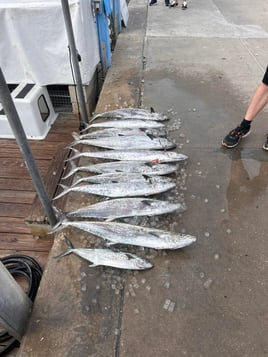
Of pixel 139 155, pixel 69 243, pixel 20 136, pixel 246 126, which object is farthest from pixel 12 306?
pixel 246 126

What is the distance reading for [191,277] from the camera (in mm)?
2088

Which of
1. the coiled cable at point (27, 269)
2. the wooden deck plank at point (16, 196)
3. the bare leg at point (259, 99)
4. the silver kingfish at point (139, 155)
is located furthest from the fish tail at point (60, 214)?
the bare leg at point (259, 99)

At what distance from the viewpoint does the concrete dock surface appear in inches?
70.4

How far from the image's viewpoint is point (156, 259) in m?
2.18

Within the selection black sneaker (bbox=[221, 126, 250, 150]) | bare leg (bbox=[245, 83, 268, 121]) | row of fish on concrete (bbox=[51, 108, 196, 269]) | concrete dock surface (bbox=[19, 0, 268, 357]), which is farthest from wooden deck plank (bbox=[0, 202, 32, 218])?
bare leg (bbox=[245, 83, 268, 121])

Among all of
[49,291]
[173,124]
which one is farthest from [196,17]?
[49,291]

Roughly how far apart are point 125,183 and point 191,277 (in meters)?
1.00

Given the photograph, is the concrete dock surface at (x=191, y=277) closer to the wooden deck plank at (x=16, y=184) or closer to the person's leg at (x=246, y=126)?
the person's leg at (x=246, y=126)

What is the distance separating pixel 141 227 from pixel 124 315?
2.10 feet

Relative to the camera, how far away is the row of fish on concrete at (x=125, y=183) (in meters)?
2.19

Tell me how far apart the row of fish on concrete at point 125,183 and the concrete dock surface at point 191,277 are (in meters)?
0.09

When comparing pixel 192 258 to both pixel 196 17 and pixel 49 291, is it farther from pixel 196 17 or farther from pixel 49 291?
pixel 196 17

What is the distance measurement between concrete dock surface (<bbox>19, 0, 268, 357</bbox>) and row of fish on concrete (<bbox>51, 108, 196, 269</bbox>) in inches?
3.4

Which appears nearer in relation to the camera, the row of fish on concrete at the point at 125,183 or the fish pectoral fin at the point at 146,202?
the row of fish on concrete at the point at 125,183
